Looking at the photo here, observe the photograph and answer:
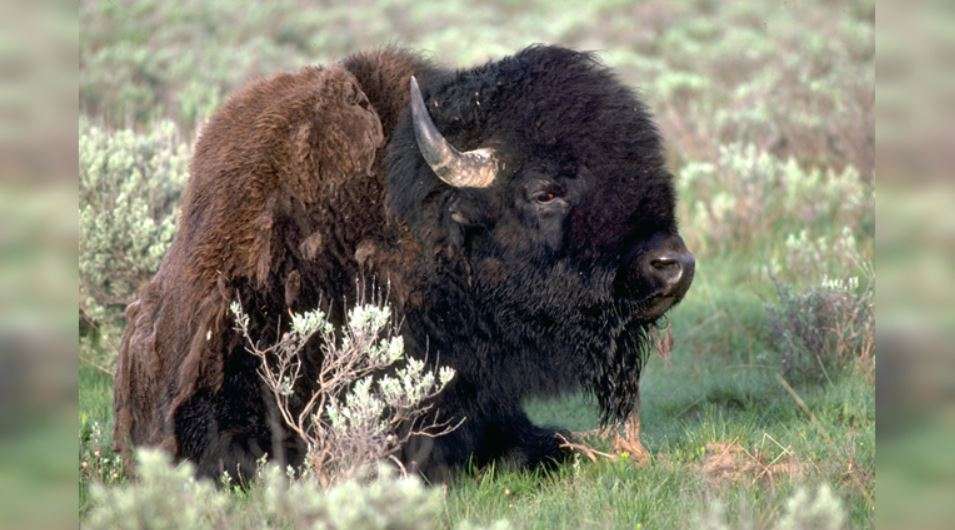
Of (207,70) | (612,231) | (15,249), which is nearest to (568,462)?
(612,231)

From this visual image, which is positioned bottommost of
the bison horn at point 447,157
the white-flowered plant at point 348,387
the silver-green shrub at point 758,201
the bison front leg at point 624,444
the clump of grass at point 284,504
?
the silver-green shrub at point 758,201

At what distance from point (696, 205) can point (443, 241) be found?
6.83 meters

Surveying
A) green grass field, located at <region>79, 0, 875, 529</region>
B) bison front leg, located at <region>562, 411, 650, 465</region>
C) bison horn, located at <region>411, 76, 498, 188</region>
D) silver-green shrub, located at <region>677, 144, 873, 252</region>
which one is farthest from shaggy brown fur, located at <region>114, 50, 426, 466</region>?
silver-green shrub, located at <region>677, 144, 873, 252</region>

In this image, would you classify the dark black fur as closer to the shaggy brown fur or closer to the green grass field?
the shaggy brown fur

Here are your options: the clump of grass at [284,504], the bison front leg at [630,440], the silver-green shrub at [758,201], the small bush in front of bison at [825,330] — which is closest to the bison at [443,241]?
the bison front leg at [630,440]

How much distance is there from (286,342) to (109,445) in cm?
180

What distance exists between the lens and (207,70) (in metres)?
17.9

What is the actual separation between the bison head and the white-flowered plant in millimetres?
480

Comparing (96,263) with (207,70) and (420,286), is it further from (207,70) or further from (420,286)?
(207,70)

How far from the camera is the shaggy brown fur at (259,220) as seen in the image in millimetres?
5609

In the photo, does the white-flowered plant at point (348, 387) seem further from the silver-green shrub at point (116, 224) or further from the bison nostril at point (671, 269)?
the silver-green shrub at point (116, 224)

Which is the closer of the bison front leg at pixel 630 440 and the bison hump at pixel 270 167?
the bison hump at pixel 270 167

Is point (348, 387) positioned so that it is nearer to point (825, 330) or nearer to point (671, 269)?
point (671, 269)

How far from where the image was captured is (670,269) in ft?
17.5
